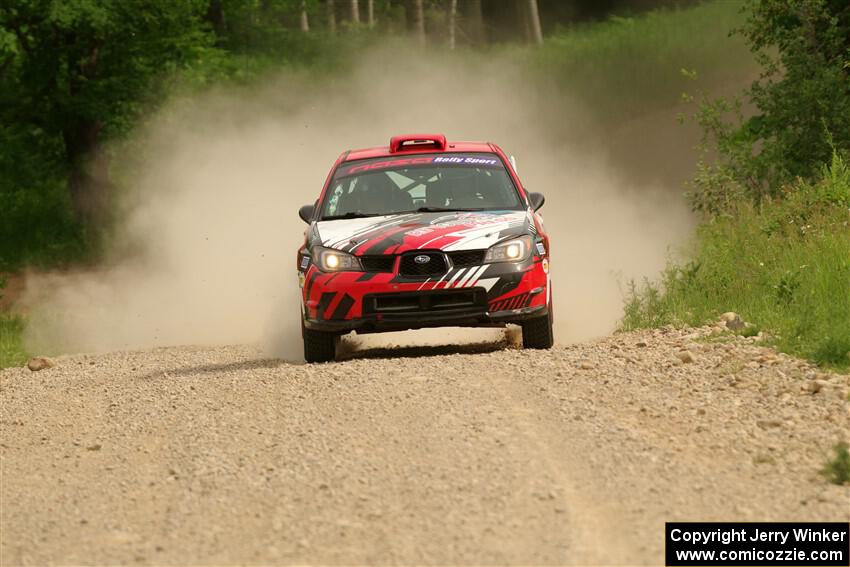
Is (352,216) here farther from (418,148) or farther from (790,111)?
(790,111)

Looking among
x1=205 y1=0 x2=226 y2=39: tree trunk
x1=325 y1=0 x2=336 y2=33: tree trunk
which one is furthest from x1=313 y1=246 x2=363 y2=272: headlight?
x1=325 y1=0 x2=336 y2=33: tree trunk

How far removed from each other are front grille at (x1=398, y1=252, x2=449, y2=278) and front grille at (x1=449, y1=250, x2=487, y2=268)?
3.1 inches

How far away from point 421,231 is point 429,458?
4133 mm

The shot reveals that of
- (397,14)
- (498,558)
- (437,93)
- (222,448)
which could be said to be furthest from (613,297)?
Answer: (397,14)

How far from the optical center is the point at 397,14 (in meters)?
61.1

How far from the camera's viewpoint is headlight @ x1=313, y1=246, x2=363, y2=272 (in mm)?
11828

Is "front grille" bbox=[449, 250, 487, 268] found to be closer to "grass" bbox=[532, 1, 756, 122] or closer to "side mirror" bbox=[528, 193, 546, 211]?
"side mirror" bbox=[528, 193, 546, 211]

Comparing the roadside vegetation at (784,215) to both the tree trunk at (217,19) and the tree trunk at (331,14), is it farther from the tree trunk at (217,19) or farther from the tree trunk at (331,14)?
the tree trunk at (331,14)

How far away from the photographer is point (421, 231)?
11.9 metres

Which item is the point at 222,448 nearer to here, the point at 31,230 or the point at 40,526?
the point at 40,526

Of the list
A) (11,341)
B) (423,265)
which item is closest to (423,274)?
(423,265)

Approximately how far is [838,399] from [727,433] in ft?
3.95

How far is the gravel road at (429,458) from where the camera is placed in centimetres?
674

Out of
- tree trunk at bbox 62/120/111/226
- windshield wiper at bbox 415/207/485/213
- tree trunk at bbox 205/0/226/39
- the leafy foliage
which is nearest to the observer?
windshield wiper at bbox 415/207/485/213
